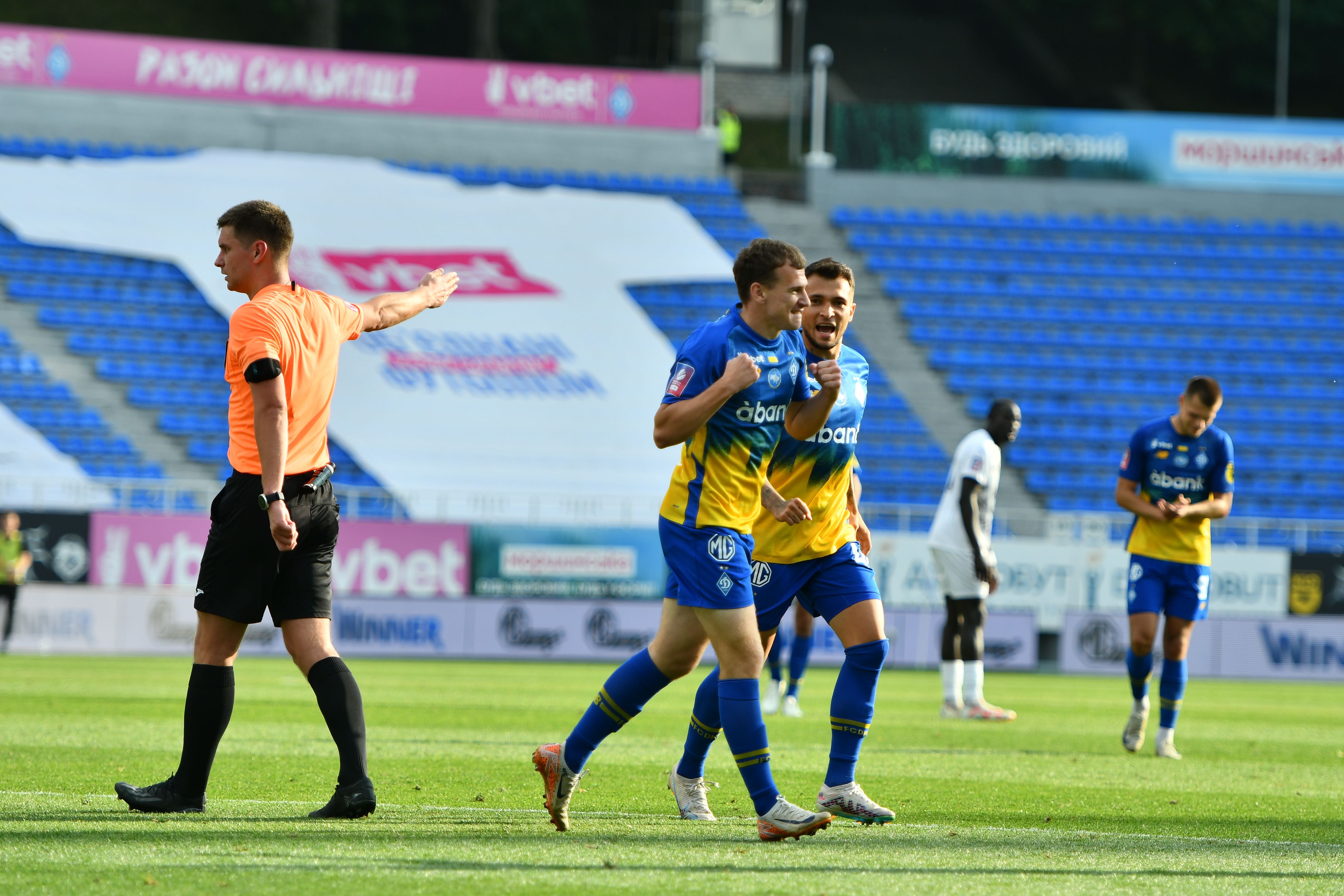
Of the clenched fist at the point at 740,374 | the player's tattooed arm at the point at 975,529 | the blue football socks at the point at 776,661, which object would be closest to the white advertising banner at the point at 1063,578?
the blue football socks at the point at 776,661

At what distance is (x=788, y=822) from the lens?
5.33 m

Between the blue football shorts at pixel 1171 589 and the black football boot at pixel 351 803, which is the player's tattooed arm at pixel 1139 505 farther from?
the black football boot at pixel 351 803

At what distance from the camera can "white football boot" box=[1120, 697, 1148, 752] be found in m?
9.92

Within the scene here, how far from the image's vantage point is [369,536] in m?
20.4

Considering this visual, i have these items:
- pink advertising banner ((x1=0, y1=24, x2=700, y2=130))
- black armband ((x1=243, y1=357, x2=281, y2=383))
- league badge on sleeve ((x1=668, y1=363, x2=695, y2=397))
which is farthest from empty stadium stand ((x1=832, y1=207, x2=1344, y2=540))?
black armband ((x1=243, y1=357, x2=281, y2=383))

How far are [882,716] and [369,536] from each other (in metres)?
9.91

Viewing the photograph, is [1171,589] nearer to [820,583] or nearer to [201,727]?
[820,583]

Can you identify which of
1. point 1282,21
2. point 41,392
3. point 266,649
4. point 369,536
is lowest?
point 266,649

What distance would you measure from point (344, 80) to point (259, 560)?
85.6ft

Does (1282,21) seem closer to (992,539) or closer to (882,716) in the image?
(992,539)

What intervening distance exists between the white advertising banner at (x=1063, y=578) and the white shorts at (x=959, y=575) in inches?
324

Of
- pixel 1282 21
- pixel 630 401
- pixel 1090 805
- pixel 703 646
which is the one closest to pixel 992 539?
pixel 630 401

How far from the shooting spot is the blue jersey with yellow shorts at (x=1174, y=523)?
32.7ft

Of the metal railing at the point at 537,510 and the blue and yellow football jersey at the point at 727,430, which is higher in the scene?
the blue and yellow football jersey at the point at 727,430
